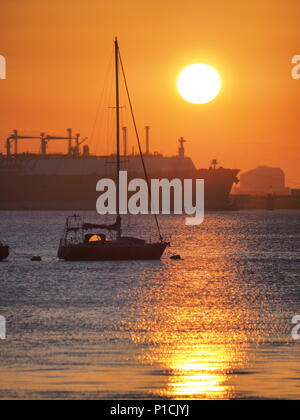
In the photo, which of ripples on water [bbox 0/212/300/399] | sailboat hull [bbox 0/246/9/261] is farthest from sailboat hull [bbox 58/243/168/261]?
sailboat hull [bbox 0/246/9/261]

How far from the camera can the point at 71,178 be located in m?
191

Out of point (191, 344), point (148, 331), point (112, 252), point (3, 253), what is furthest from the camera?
point (3, 253)

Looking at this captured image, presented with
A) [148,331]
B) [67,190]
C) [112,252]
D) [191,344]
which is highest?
[191,344]

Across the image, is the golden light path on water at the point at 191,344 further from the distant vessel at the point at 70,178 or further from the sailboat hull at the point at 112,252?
the distant vessel at the point at 70,178

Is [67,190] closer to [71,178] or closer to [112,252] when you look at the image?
[71,178]

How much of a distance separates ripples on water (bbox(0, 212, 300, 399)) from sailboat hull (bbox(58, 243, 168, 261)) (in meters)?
0.54

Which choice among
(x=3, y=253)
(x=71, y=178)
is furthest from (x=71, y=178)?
(x=3, y=253)

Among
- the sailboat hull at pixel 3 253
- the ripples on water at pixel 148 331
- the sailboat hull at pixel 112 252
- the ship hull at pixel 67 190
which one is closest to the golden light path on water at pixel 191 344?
the ripples on water at pixel 148 331

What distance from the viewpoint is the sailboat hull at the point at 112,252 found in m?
47.7

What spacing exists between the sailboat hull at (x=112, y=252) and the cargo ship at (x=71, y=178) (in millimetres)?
138361

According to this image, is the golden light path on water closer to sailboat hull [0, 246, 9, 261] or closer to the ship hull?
sailboat hull [0, 246, 9, 261]

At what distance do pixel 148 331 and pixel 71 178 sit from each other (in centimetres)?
16668

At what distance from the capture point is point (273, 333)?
24422 millimetres
